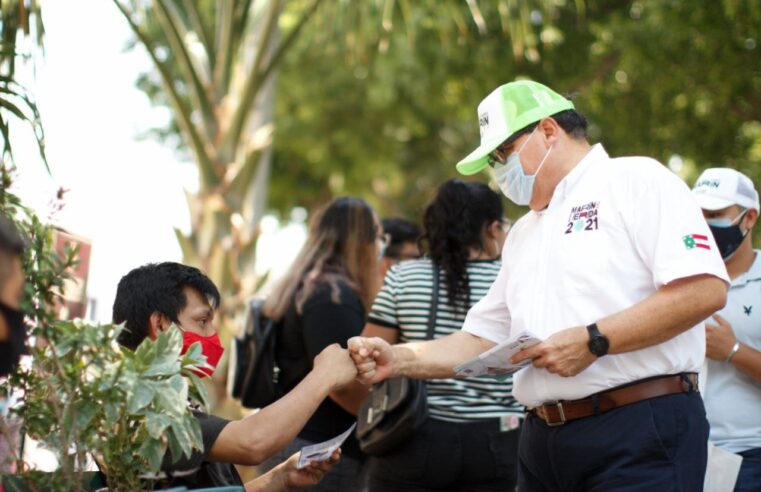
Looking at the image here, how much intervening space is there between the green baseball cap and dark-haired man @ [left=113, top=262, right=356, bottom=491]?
3.03ft

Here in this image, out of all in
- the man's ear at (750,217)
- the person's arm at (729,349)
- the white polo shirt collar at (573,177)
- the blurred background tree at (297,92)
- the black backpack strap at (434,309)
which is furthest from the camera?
the blurred background tree at (297,92)

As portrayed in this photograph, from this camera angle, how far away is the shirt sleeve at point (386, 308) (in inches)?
194

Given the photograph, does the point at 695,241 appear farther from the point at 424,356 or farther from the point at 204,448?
the point at 204,448

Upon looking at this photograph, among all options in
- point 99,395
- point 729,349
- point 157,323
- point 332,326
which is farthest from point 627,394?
point 332,326

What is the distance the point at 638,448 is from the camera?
3398mm

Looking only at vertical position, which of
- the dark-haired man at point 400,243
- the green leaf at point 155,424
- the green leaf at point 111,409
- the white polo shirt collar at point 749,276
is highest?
the dark-haired man at point 400,243

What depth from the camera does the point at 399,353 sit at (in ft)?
13.5

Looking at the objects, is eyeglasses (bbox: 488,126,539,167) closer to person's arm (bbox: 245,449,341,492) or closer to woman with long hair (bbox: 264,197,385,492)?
person's arm (bbox: 245,449,341,492)

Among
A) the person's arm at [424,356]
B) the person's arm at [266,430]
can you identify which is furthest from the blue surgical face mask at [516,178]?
the person's arm at [266,430]

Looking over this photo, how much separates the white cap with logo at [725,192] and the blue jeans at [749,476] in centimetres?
106

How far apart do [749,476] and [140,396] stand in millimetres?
2669

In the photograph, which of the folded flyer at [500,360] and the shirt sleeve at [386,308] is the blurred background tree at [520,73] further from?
the folded flyer at [500,360]

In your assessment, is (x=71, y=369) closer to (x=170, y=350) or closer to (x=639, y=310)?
(x=170, y=350)

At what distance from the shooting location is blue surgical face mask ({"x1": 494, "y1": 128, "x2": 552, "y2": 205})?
3.87 metres
